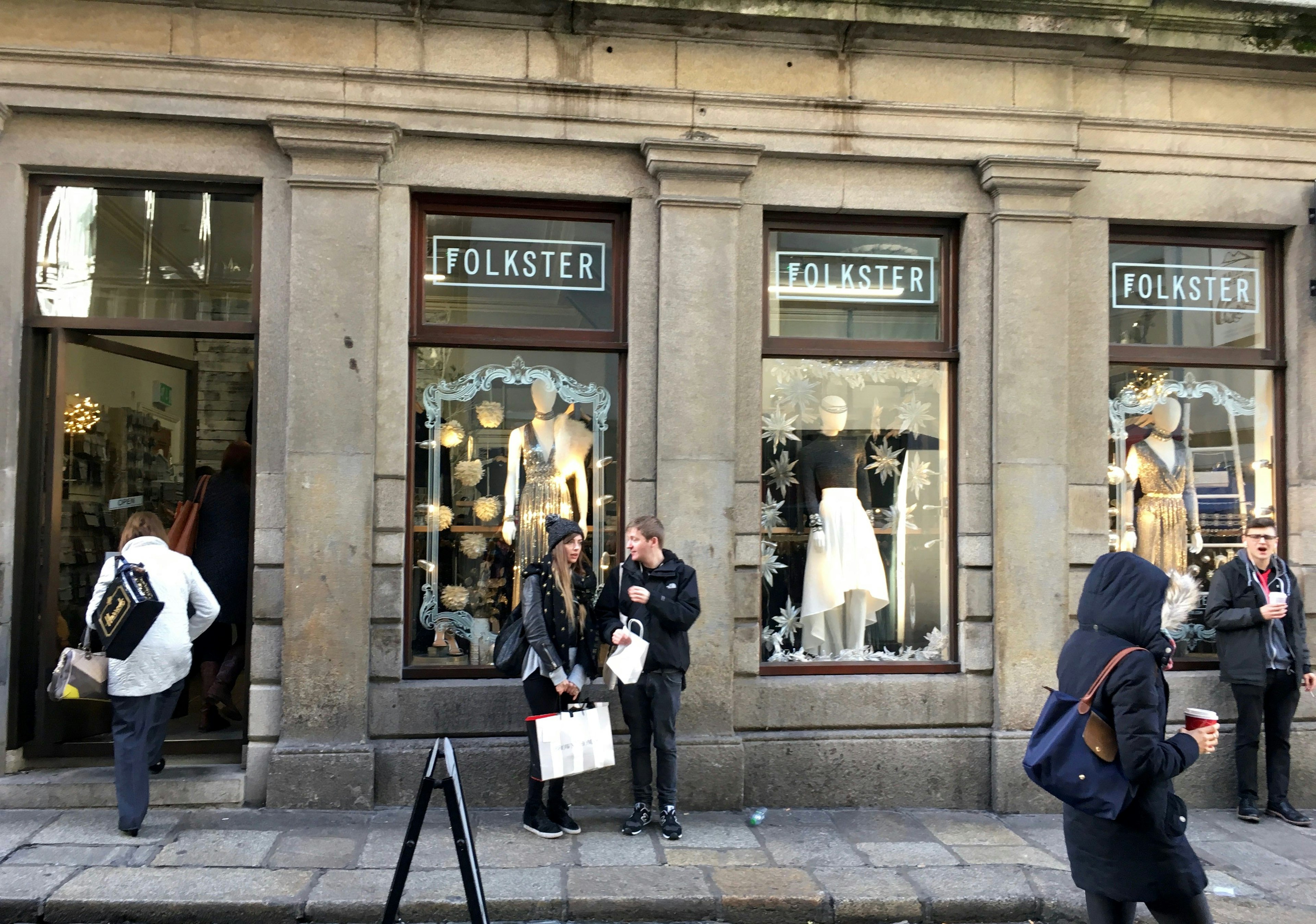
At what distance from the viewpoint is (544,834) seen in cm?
642

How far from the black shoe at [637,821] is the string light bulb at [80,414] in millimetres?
4840

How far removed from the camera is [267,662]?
7.07 m

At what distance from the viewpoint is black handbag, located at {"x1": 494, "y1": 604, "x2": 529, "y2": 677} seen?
6.40m

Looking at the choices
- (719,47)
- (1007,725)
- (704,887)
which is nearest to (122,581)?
(704,887)

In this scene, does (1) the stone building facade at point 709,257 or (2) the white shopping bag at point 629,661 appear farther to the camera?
(1) the stone building facade at point 709,257

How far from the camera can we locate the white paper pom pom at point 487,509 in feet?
25.1

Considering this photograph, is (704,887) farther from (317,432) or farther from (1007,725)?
(317,432)

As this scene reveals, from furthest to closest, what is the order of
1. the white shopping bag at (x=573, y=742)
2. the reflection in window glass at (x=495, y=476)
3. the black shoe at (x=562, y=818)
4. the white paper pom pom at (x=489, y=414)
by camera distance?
the white paper pom pom at (x=489, y=414)
the reflection in window glass at (x=495, y=476)
the black shoe at (x=562, y=818)
the white shopping bag at (x=573, y=742)

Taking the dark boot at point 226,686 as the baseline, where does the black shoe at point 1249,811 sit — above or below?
below

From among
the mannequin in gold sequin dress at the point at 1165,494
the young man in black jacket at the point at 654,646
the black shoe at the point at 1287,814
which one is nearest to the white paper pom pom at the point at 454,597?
the young man in black jacket at the point at 654,646

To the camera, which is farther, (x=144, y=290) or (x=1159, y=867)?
(x=144, y=290)

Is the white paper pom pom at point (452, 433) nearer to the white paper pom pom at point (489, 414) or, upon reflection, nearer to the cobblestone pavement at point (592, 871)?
the white paper pom pom at point (489, 414)

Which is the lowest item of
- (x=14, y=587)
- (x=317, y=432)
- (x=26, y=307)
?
(x=14, y=587)

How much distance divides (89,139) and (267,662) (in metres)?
3.80
